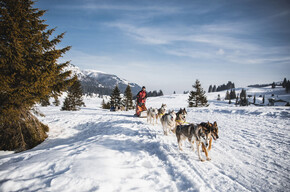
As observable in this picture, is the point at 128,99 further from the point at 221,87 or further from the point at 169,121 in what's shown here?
the point at 221,87

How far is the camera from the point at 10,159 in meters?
4.93

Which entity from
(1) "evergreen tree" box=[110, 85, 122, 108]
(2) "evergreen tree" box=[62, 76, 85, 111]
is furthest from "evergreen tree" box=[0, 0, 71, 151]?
(1) "evergreen tree" box=[110, 85, 122, 108]

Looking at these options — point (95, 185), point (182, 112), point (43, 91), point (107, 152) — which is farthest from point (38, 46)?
point (182, 112)

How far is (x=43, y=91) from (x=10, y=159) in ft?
11.0

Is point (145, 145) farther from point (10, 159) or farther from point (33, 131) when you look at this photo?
point (33, 131)

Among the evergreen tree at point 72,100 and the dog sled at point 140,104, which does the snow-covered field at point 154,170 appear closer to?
the dog sled at point 140,104

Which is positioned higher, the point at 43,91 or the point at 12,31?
the point at 12,31

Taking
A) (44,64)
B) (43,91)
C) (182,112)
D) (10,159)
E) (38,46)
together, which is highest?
(38,46)

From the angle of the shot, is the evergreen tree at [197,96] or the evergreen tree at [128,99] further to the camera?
the evergreen tree at [128,99]

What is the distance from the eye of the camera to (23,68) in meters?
6.05

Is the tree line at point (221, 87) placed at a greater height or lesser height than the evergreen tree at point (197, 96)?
greater

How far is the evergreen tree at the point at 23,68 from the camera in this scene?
5676mm

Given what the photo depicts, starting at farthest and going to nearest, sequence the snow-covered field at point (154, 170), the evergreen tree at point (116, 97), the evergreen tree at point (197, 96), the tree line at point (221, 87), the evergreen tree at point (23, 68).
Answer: the tree line at point (221, 87)
the evergreen tree at point (116, 97)
the evergreen tree at point (197, 96)
the evergreen tree at point (23, 68)
the snow-covered field at point (154, 170)

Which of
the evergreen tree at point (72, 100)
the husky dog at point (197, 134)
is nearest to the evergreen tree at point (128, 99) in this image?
the evergreen tree at point (72, 100)
